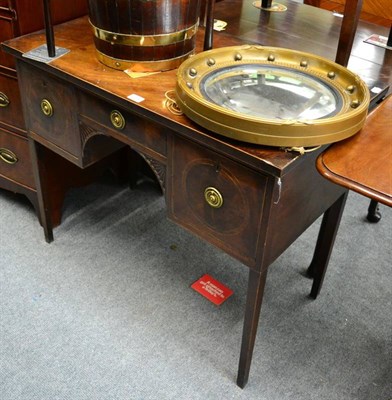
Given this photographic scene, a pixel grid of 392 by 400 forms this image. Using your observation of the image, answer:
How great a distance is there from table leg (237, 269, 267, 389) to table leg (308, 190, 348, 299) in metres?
0.40

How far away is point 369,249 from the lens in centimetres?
204

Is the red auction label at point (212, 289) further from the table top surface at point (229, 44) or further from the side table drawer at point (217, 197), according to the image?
the table top surface at point (229, 44)

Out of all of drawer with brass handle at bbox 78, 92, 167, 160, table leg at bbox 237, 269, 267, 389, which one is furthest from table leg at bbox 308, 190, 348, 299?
drawer with brass handle at bbox 78, 92, 167, 160

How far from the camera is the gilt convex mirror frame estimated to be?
1.07 metres

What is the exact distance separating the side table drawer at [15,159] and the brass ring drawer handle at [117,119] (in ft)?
1.97

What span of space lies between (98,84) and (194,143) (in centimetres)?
32

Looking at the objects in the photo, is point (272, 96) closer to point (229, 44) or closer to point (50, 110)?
point (229, 44)

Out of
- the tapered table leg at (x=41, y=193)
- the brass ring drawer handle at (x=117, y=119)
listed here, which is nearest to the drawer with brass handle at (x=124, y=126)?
the brass ring drawer handle at (x=117, y=119)

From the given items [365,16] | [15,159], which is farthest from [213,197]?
[365,16]

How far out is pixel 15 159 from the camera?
196 cm

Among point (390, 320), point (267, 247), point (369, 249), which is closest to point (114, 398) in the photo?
point (267, 247)

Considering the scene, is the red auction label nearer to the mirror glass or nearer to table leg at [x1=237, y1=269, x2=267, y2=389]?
table leg at [x1=237, y1=269, x2=267, y2=389]

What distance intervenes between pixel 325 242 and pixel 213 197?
580mm

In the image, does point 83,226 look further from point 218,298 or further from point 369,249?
point 369,249
